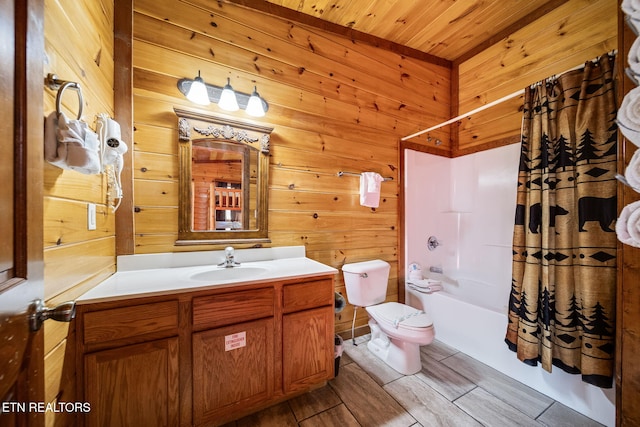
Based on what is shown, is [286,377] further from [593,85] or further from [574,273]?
[593,85]

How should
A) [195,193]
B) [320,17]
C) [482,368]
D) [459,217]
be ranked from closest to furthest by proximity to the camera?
[195,193] → [482,368] → [320,17] → [459,217]

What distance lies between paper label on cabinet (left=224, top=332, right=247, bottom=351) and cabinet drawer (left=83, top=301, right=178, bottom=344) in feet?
0.83

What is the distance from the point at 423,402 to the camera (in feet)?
4.65

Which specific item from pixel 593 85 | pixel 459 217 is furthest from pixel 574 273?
pixel 459 217

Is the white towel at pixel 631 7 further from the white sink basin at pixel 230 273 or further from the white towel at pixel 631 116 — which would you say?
the white sink basin at pixel 230 273

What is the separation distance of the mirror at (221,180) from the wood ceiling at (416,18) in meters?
1.01

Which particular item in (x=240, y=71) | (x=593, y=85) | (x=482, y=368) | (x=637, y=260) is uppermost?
(x=240, y=71)

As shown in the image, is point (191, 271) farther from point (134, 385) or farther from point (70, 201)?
point (70, 201)

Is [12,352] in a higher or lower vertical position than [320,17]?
lower

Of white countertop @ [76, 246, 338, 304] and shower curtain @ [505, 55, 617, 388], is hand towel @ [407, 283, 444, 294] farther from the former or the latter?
white countertop @ [76, 246, 338, 304]

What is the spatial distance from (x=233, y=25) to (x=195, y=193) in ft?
4.19

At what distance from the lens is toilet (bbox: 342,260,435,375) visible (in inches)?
63.5

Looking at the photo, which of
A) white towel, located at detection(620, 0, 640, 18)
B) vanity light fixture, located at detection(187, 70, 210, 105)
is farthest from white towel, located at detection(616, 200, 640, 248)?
vanity light fixture, located at detection(187, 70, 210, 105)

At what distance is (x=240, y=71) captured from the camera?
174cm
